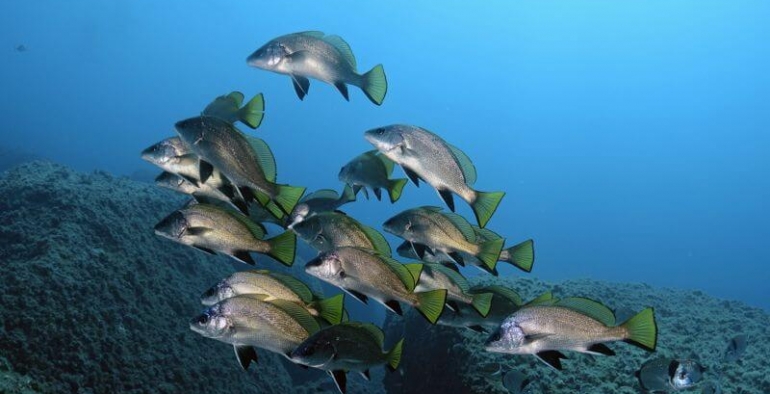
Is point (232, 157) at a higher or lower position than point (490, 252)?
lower

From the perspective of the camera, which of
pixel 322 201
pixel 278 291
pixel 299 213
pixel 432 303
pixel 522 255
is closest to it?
pixel 432 303

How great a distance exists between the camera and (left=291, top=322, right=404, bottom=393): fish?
278cm

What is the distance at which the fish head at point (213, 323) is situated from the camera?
2965mm

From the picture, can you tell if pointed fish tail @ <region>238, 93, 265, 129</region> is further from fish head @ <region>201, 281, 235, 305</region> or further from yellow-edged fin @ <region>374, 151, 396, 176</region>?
fish head @ <region>201, 281, 235, 305</region>

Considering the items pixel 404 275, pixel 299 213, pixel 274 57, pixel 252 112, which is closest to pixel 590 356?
pixel 404 275

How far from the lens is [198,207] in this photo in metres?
3.36

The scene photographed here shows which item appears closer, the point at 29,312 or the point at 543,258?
the point at 29,312

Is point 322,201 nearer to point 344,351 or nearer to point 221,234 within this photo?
point 221,234

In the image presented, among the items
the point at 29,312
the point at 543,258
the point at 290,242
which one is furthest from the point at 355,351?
the point at 543,258

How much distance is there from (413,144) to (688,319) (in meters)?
7.10

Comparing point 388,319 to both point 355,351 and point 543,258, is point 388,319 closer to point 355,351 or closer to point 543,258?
point 355,351

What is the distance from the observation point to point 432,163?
3.69 m

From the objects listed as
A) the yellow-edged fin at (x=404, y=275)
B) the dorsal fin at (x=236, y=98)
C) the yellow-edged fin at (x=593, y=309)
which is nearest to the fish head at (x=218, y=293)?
the yellow-edged fin at (x=404, y=275)

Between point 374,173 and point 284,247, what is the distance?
1312 mm
